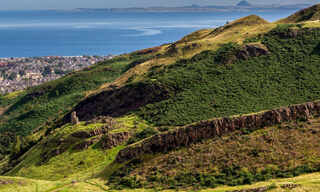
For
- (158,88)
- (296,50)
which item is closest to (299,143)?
(158,88)

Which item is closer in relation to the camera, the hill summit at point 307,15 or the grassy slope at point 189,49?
the grassy slope at point 189,49

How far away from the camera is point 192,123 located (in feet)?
149

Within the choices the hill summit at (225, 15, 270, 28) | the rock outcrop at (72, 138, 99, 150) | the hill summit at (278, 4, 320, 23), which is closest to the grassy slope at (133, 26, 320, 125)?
the rock outcrop at (72, 138, 99, 150)

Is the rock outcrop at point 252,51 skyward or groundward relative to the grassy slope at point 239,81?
skyward

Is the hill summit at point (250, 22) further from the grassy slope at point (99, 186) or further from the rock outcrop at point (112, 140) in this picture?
the grassy slope at point (99, 186)

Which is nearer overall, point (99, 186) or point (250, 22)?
point (99, 186)

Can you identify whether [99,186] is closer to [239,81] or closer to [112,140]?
[112,140]

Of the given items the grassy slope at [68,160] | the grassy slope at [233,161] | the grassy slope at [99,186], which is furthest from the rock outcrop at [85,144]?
the grassy slope at [99,186]

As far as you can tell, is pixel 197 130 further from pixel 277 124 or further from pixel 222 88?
pixel 222 88

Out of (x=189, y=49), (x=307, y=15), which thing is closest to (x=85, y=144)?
(x=189, y=49)

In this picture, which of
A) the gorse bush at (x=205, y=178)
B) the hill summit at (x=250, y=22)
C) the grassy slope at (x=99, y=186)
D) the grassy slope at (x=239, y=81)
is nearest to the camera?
the grassy slope at (x=99, y=186)

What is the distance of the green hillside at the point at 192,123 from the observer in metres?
36.0

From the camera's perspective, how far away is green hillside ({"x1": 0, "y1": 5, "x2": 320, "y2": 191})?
35969 mm

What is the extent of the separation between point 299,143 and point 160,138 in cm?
1737
